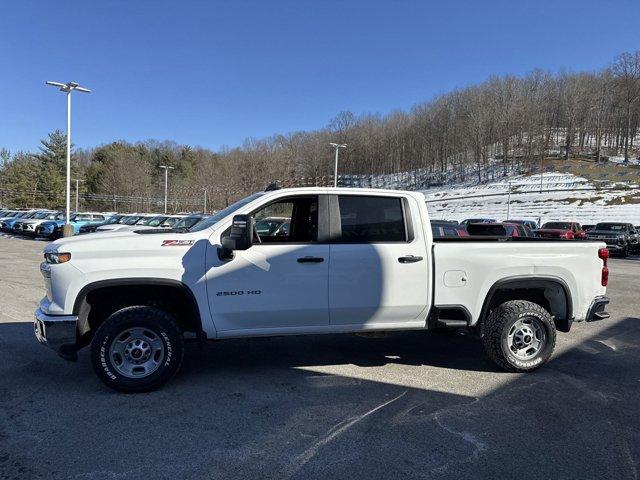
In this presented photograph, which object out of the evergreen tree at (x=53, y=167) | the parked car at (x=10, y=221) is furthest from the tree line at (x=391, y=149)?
the parked car at (x=10, y=221)

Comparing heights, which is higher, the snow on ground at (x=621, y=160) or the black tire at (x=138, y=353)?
the snow on ground at (x=621, y=160)

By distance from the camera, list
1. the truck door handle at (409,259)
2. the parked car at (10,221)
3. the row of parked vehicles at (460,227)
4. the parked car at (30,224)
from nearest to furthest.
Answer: the truck door handle at (409,259) → the row of parked vehicles at (460,227) → the parked car at (30,224) → the parked car at (10,221)

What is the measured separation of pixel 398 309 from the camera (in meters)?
4.99

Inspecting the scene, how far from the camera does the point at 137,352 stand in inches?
180

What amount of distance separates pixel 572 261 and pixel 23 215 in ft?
137

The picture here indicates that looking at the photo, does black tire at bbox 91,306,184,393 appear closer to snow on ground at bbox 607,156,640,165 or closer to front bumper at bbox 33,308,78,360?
front bumper at bbox 33,308,78,360

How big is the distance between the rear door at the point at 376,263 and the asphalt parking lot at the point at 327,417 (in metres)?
0.74

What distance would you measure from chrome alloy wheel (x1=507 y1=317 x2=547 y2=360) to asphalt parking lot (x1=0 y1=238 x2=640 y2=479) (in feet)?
0.85

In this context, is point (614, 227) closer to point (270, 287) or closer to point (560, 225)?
point (560, 225)

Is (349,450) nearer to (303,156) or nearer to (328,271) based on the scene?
(328,271)

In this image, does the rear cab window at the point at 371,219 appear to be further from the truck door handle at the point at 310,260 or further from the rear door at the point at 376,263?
the truck door handle at the point at 310,260

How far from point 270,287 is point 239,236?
2.11 feet

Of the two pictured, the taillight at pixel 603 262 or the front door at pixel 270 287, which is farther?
the taillight at pixel 603 262

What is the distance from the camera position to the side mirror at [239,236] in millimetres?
4328
